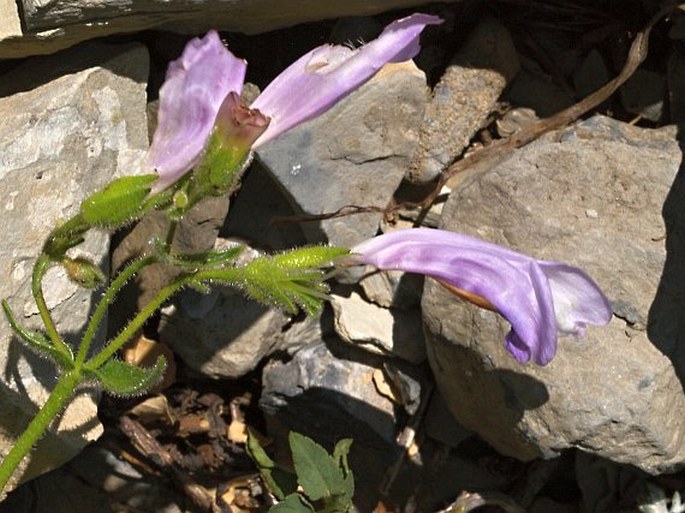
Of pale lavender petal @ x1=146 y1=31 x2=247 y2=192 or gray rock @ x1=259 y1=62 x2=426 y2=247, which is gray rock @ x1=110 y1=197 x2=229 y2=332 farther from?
pale lavender petal @ x1=146 y1=31 x2=247 y2=192

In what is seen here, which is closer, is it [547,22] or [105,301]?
[105,301]

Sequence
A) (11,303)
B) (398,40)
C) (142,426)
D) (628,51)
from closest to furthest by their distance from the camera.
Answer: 1. (398,40)
2. (11,303)
3. (628,51)
4. (142,426)

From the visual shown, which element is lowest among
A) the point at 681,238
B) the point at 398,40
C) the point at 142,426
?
the point at 142,426

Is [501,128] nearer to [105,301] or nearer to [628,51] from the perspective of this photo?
[628,51]

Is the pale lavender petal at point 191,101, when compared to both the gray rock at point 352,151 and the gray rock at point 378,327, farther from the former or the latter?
the gray rock at point 378,327

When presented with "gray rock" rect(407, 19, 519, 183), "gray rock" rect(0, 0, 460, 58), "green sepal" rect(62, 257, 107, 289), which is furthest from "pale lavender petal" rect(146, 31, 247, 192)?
"gray rock" rect(407, 19, 519, 183)

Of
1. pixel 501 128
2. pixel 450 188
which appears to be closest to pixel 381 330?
pixel 450 188

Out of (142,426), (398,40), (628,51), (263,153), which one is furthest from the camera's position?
(142,426)
